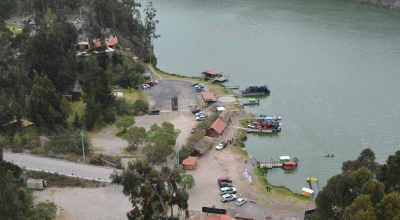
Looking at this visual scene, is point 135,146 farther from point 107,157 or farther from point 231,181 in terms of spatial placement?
Result: point 231,181

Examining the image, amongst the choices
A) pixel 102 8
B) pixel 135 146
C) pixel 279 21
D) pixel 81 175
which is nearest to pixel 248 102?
pixel 135 146

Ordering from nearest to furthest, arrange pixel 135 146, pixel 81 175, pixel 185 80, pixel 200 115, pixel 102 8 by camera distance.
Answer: pixel 81 175, pixel 135 146, pixel 200 115, pixel 185 80, pixel 102 8

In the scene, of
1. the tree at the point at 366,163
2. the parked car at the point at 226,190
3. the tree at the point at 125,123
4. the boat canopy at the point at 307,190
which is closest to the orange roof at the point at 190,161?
the parked car at the point at 226,190

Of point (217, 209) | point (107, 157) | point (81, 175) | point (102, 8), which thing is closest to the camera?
point (217, 209)

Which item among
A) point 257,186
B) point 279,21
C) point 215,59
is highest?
point 279,21

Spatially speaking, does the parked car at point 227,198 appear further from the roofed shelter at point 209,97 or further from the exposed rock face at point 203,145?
the roofed shelter at point 209,97

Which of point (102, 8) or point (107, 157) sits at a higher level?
point (102, 8)

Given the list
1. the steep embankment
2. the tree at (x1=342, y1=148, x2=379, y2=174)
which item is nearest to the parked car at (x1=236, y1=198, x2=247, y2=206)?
the tree at (x1=342, y1=148, x2=379, y2=174)

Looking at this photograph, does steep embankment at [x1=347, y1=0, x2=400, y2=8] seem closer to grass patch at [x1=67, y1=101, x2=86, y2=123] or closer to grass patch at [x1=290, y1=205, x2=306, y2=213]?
grass patch at [x1=67, y1=101, x2=86, y2=123]
